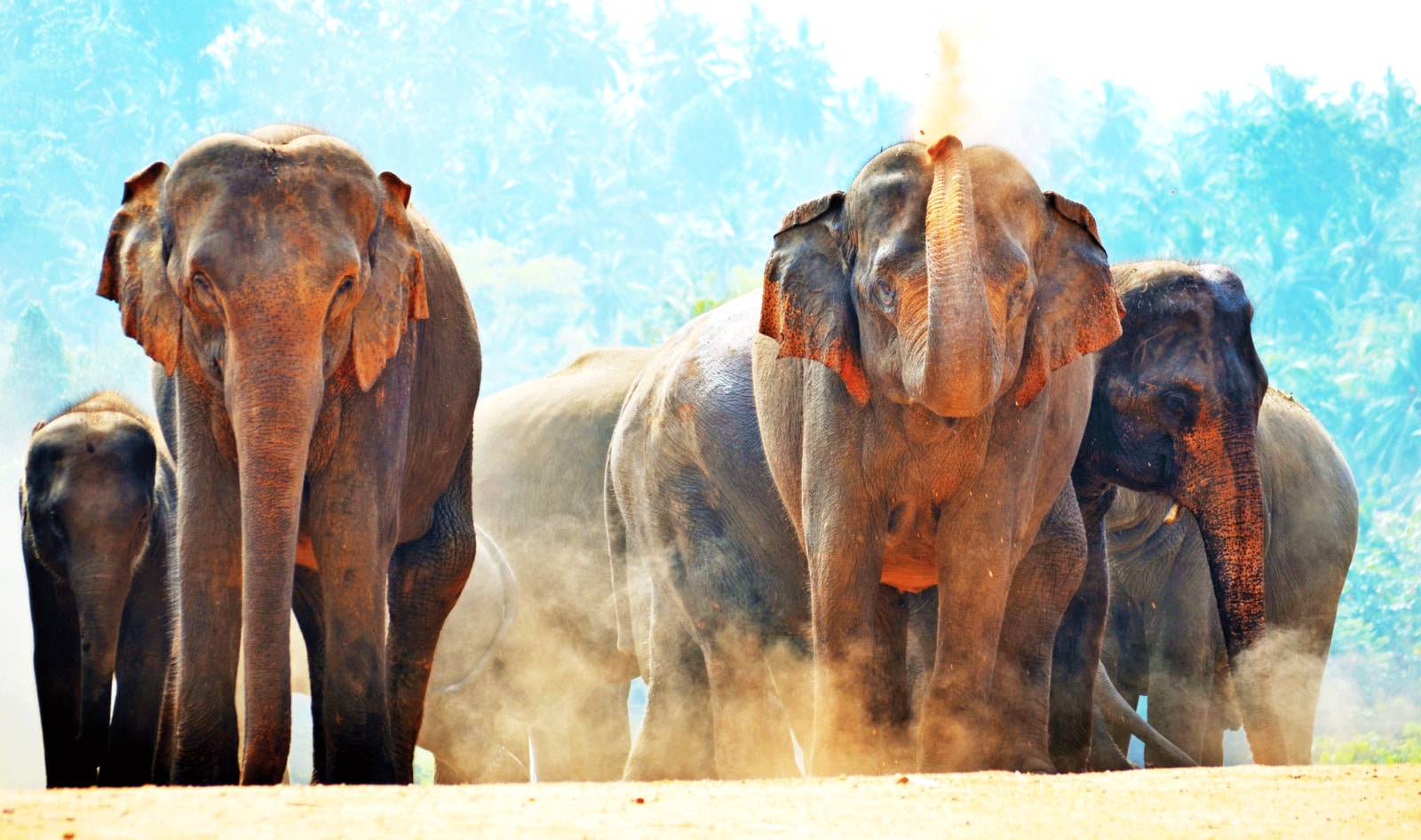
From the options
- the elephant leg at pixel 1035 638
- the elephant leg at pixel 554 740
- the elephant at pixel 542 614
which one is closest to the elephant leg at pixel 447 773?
the elephant at pixel 542 614

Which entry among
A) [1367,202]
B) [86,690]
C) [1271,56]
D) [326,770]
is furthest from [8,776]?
[1271,56]

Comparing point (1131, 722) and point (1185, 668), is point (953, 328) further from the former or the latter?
point (1185, 668)

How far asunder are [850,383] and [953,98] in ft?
6.63

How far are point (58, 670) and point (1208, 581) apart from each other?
474cm

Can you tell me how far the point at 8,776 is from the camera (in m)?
23.6

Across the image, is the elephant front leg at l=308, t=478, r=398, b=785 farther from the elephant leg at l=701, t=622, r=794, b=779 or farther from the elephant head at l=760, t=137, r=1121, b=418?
the elephant leg at l=701, t=622, r=794, b=779

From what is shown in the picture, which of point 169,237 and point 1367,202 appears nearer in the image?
point 169,237

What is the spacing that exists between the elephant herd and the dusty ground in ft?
3.07

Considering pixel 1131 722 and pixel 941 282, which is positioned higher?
pixel 941 282

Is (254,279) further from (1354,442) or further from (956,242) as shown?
(1354,442)

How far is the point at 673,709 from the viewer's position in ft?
22.0

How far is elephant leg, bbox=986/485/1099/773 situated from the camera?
5508 mm

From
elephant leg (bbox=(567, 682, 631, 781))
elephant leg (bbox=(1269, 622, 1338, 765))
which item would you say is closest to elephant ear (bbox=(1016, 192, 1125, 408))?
elephant leg (bbox=(1269, 622, 1338, 765))

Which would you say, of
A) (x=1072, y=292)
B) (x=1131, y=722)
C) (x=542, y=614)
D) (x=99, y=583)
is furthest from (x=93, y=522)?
(x=1131, y=722)
